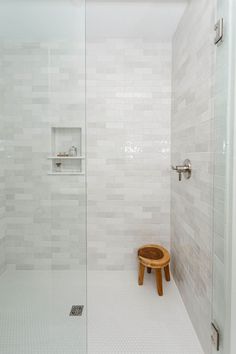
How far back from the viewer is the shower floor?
1098 millimetres

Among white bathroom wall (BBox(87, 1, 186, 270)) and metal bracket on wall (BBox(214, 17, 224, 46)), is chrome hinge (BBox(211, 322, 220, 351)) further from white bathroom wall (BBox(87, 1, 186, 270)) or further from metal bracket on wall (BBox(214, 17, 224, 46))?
metal bracket on wall (BBox(214, 17, 224, 46))

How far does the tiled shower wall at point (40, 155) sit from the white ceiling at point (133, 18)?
0.50 m

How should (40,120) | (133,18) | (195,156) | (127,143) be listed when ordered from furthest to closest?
(127,143)
(133,18)
(195,156)
(40,120)

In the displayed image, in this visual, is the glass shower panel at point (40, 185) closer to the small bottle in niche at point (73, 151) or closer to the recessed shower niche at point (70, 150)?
the recessed shower niche at point (70, 150)

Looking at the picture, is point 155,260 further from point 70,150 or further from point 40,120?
point 40,120

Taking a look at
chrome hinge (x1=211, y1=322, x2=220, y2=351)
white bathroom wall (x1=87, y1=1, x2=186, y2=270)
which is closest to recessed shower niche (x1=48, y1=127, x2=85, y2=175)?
white bathroom wall (x1=87, y1=1, x2=186, y2=270)

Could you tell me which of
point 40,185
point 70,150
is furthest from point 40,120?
point 70,150

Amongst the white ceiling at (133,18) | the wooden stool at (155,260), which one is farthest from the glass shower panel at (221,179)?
the white ceiling at (133,18)

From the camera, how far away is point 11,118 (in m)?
1.10

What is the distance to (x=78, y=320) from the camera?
1.28m

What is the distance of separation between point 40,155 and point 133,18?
4.61 feet

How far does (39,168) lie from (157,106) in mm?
1322

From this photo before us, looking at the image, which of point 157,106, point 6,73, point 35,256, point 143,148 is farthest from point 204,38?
point 35,256

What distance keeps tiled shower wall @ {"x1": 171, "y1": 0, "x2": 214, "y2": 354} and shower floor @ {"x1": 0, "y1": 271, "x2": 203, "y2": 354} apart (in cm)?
19
